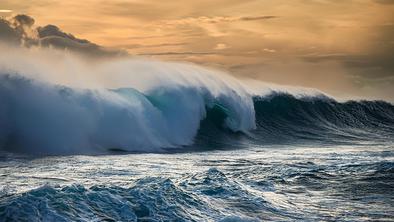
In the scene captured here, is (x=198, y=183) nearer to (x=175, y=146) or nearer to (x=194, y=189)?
(x=194, y=189)

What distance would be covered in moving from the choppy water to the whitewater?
0.03 m

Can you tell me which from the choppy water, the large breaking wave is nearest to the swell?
the large breaking wave

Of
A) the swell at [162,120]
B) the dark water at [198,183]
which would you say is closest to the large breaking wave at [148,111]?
the swell at [162,120]

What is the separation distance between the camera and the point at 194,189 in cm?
890

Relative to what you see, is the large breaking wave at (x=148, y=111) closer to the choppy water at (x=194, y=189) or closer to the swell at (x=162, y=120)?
the swell at (x=162, y=120)

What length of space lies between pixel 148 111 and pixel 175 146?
7.42 ft

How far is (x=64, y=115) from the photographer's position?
16.1 meters

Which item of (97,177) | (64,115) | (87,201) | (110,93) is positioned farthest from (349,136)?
(87,201)

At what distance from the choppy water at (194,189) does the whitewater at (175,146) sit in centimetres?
3

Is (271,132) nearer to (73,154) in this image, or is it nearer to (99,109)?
(99,109)

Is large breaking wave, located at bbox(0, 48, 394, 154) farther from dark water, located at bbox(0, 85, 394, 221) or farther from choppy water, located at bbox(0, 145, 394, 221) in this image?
choppy water, located at bbox(0, 145, 394, 221)

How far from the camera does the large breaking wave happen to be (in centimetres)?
1556

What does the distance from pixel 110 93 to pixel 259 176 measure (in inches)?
382

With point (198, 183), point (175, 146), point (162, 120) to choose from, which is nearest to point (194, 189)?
point (198, 183)
